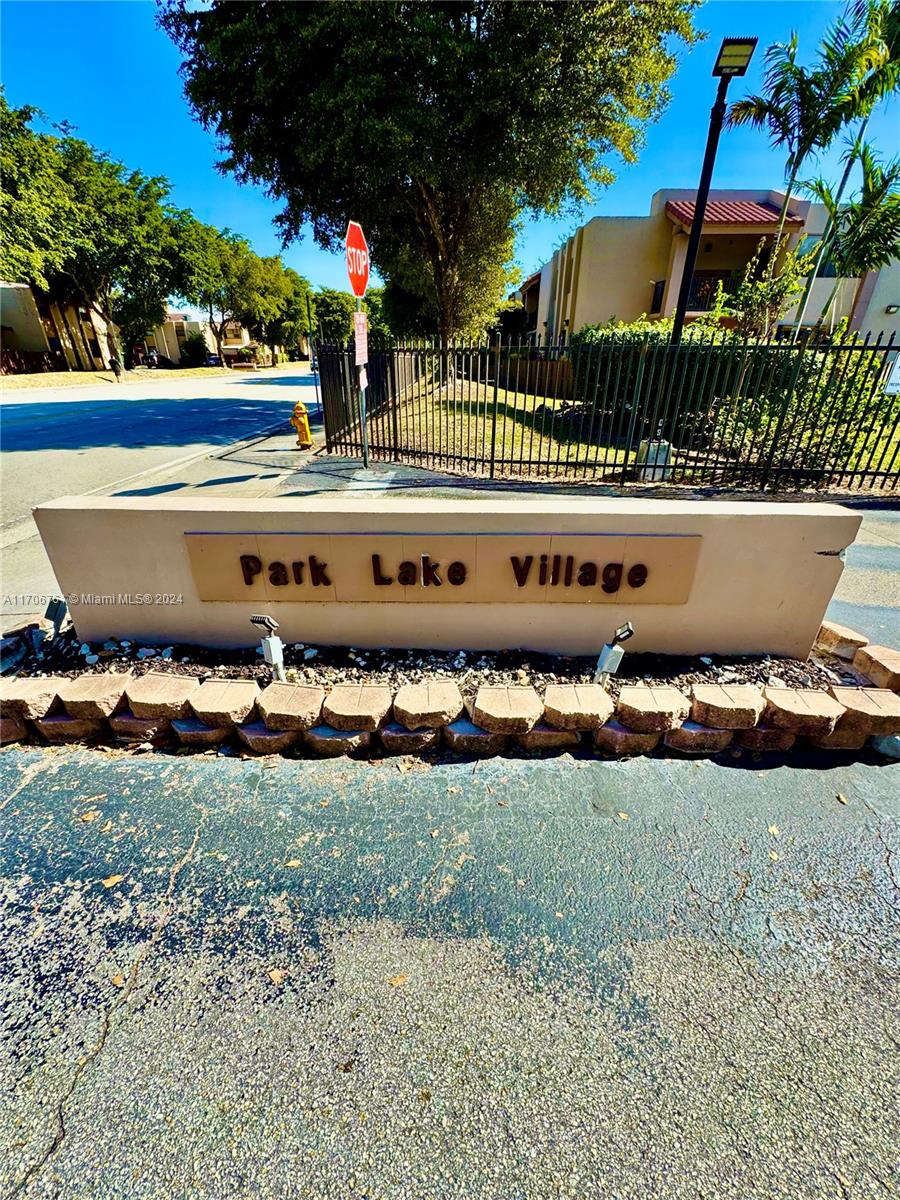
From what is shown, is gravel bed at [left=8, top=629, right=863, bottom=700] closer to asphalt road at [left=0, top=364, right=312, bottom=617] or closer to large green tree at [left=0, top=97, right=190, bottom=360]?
asphalt road at [left=0, top=364, right=312, bottom=617]

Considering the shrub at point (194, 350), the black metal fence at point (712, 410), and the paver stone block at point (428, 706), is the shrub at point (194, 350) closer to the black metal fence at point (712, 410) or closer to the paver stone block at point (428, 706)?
the black metal fence at point (712, 410)

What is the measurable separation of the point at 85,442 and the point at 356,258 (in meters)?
8.31

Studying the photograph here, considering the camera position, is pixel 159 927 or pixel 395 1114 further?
pixel 159 927

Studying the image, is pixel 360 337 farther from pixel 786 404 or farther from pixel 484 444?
pixel 786 404

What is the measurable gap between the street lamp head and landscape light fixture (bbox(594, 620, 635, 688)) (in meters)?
8.03

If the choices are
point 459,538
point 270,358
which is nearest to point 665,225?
point 459,538

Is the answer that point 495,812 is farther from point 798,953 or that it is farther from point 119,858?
point 119,858

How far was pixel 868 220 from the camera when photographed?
9406mm

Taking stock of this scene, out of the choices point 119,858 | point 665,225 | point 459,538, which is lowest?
point 119,858

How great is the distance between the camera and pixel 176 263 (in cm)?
3475

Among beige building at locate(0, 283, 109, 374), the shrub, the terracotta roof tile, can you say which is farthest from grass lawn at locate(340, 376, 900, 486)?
the shrub

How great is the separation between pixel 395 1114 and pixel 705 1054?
896 mm

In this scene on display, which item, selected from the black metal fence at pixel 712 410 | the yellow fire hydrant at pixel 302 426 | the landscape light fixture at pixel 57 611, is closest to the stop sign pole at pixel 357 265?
the black metal fence at pixel 712 410

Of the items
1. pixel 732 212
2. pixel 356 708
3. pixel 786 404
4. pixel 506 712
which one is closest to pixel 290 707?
pixel 356 708
